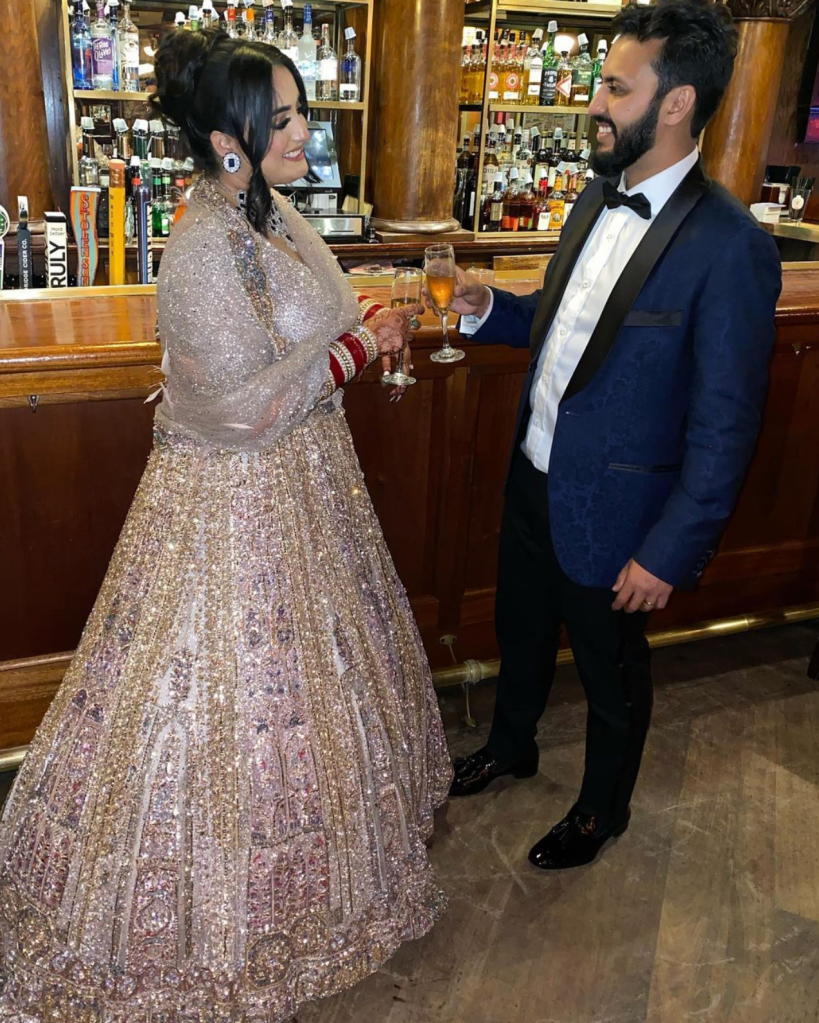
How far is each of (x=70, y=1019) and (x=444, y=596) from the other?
132 centimetres

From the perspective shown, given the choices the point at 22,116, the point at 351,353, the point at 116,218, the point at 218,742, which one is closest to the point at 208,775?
the point at 218,742

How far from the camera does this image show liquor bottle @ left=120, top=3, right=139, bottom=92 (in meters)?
3.68

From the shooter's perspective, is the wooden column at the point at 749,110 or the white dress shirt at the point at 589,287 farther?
the wooden column at the point at 749,110

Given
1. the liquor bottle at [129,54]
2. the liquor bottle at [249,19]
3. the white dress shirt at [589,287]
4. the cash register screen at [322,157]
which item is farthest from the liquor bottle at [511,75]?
the white dress shirt at [589,287]

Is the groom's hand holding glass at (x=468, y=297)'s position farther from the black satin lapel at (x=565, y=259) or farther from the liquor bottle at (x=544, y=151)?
the liquor bottle at (x=544, y=151)

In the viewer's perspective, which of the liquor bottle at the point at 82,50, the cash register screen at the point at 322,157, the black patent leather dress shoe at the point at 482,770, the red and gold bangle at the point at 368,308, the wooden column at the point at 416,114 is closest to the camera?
the red and gold bangle at the point at 368,308

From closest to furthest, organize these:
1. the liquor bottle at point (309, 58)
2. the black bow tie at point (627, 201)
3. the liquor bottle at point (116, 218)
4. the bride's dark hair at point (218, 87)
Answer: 1. the bride's dark hair at point (218, 87)
2. the black bow tie at point (627, 201)
3. the liquor bottle at point (116, 218)
4. the liquor bottle at point (309, 58)

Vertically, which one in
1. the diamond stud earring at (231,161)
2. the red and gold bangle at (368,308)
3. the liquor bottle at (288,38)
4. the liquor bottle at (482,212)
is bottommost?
the liquor bottle at (482,212)

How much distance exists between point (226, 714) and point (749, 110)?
4354 mm

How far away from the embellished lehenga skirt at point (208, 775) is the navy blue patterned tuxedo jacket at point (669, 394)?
456 millimetres

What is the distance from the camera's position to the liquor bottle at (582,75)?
4.44 m

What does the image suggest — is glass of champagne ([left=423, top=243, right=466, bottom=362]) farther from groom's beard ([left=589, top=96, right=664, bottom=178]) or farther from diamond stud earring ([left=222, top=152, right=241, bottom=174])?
diamond stud earring ([left=222, top=152, right=241, bottom=174])

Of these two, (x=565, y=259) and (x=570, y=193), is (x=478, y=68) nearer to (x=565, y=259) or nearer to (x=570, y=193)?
(x=570, y=193)

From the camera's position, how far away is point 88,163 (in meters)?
3.83
